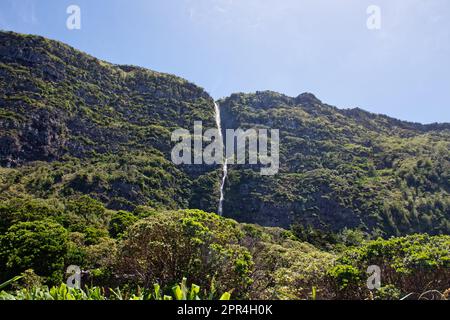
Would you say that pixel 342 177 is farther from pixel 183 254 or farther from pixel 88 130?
pixel 183 254

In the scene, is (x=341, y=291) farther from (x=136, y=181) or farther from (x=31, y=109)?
(x=31, y=109)

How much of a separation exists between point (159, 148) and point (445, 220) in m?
57.1

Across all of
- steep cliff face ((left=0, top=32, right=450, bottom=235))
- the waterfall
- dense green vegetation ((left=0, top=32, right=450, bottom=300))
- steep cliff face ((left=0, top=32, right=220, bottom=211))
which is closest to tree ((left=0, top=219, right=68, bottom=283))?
dense green vegetation ((left=0, top=32, right=450, bottom=300))

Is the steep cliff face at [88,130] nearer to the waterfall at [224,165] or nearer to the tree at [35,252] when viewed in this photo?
the waterfall at [224,165]

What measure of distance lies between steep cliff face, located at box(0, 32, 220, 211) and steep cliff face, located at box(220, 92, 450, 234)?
31.0ft

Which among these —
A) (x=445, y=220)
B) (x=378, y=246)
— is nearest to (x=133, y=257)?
(x=378, y=246)

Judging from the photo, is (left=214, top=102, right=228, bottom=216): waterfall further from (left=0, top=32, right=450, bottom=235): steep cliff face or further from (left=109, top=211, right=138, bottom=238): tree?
(left=109, top=211, right=138, bottom=238): tree

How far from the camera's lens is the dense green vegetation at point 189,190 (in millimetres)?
10461

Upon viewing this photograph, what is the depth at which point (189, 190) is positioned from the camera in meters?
76.4

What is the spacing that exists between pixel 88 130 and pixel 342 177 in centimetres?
5393

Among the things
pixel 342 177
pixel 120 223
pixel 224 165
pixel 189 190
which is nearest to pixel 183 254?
pixel 120 223

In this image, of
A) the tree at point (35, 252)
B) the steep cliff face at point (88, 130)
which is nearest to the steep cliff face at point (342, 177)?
the steep cliff face at point (88, 130)

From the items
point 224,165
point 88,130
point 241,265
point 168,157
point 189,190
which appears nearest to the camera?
point 241,265

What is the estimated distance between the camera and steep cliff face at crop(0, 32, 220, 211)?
6350 centimetres
